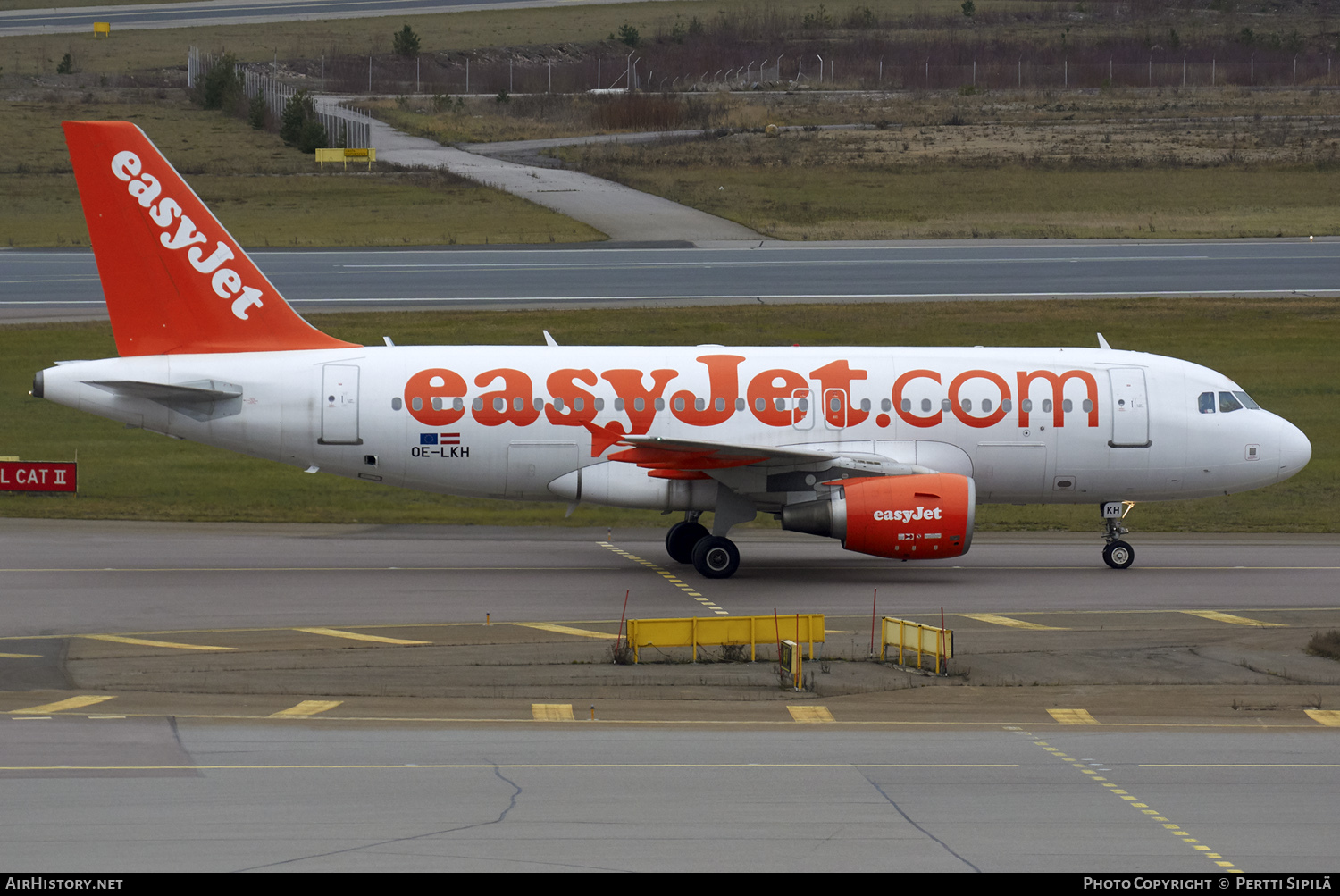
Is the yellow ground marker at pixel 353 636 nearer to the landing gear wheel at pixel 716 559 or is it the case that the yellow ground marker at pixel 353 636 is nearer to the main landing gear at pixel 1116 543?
the landing gear wheel at pixel 716 559

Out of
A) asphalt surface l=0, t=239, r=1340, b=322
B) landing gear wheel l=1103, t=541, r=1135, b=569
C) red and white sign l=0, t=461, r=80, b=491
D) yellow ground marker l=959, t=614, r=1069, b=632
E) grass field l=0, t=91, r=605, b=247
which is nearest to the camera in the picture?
yellow ground marker l=959, t=614, r=1069, b=632

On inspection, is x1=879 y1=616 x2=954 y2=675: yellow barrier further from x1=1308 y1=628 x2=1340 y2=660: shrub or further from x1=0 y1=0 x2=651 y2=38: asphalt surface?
x1=0 y1=0 x2=651 y2=38: asphalt surface

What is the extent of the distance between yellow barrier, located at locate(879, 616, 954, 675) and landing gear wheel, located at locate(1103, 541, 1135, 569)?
9613mm

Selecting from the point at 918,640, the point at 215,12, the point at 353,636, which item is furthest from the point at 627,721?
the point at 215,12

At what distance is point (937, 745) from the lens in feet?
59.7

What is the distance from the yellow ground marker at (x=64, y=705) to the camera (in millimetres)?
19141

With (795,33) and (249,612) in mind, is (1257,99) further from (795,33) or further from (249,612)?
(249,612)

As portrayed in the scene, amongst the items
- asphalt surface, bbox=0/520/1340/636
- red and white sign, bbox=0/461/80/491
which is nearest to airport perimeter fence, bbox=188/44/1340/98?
red and white sign, bbox=0/461/80/491

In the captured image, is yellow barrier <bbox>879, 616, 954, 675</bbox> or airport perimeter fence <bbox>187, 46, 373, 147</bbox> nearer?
yellow barrier <bbox>879, 616, 954, 675</bbox>

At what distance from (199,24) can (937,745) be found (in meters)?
149

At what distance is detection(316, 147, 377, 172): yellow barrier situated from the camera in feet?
301

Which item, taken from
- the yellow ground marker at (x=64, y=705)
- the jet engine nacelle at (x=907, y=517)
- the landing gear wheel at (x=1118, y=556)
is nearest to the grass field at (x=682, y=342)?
the landing gear wheel at (x=1118, y=556)

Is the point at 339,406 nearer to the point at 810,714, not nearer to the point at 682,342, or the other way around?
the point at 810,714
